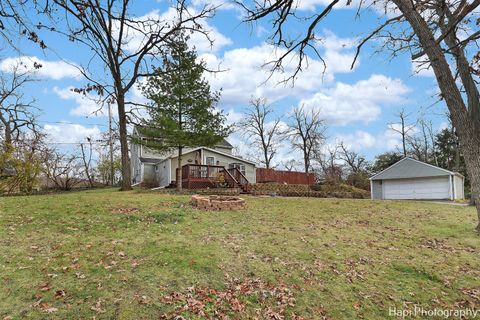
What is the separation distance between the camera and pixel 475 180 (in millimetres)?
5770

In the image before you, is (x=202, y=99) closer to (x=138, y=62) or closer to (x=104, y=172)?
(x=138, y=62)

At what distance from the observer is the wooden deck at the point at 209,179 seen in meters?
20.3

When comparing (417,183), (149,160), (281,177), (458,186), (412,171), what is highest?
(149,160)

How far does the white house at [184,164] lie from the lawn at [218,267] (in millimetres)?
13508

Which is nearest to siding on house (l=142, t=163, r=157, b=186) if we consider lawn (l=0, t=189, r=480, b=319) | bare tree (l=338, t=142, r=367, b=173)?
lawn (l=0, t=189, r=480, b=319)

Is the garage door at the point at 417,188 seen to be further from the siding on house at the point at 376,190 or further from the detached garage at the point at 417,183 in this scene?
the siding on house at the point at 376,190

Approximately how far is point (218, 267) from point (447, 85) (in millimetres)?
4960

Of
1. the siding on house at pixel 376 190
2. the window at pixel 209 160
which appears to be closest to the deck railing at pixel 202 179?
the window at pixel 209 160

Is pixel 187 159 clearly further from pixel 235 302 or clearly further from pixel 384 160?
pixel 384 160

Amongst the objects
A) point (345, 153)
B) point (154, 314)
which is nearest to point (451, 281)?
point (154, 314)

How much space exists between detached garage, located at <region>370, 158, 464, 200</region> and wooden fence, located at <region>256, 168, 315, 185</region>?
653 centimetres

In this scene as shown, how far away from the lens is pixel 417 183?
77.9 feet

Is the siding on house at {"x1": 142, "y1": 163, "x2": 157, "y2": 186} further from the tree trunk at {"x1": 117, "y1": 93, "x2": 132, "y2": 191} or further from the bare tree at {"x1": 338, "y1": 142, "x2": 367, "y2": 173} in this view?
the bare tree at {"x1": 338, "y1": 142, "x2": 367, "y2": 173}

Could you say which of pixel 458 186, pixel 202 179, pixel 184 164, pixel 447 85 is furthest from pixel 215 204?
pixel 458 186
